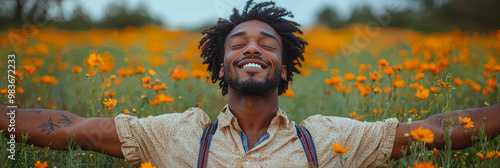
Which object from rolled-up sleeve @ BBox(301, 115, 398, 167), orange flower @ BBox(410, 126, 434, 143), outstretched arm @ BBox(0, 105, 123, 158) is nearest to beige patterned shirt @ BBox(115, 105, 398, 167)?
rolled-up sleeve @ BBox(301, 115, 398, 167)

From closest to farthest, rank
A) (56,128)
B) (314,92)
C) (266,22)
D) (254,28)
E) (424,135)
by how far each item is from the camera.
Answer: (424,135)
(56,128)
(254,28)
(266,22)
(314,92)

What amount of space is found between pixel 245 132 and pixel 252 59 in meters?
0.47

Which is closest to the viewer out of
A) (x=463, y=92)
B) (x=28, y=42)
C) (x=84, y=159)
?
(x=84, y=159)

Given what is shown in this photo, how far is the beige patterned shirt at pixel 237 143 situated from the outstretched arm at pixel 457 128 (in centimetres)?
6

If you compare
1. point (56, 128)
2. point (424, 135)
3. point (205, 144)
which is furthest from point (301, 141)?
point (56, 128)

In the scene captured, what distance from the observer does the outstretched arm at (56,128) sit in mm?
2197

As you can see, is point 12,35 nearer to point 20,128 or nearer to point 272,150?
point 20,128

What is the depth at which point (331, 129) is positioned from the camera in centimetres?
234

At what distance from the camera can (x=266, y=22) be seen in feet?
9.13

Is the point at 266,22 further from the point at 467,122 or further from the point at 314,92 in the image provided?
the point at 314,92

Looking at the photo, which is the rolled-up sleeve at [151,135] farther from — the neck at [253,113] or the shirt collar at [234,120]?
the neck at [253,113]

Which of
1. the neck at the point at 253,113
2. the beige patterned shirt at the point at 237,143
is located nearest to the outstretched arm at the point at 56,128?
the beige patterned shirt at the point at 237,143

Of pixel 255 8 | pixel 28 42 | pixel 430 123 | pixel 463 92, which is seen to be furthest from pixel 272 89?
pixel 28 42

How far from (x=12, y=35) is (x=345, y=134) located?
16.6 ft
